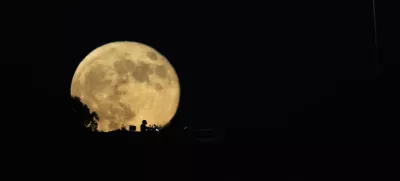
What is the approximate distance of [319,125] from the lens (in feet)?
263

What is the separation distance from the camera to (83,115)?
4488 cm

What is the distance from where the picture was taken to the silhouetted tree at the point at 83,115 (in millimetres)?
42531

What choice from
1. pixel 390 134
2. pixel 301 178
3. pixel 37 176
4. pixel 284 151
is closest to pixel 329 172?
pixel 301 178

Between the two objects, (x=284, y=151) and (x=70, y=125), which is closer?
(x=70, y=125)

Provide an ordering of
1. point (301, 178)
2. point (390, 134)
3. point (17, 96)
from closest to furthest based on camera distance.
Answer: point (17, 96)
point (301, 178)
point (390, 134)

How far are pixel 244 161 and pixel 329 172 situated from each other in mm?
5529

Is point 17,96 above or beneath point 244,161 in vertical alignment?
above

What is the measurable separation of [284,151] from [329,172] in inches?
196

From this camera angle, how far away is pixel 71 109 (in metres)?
42.7

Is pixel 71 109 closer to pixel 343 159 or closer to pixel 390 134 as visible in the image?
pixel 343 159

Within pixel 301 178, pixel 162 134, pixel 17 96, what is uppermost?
pixel 17 96

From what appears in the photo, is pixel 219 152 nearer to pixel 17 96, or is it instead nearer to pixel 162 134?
Result: pixel 162 134

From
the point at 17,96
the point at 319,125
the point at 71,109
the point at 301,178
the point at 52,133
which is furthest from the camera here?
the point at 319,125

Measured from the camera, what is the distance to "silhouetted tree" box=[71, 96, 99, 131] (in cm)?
4253
